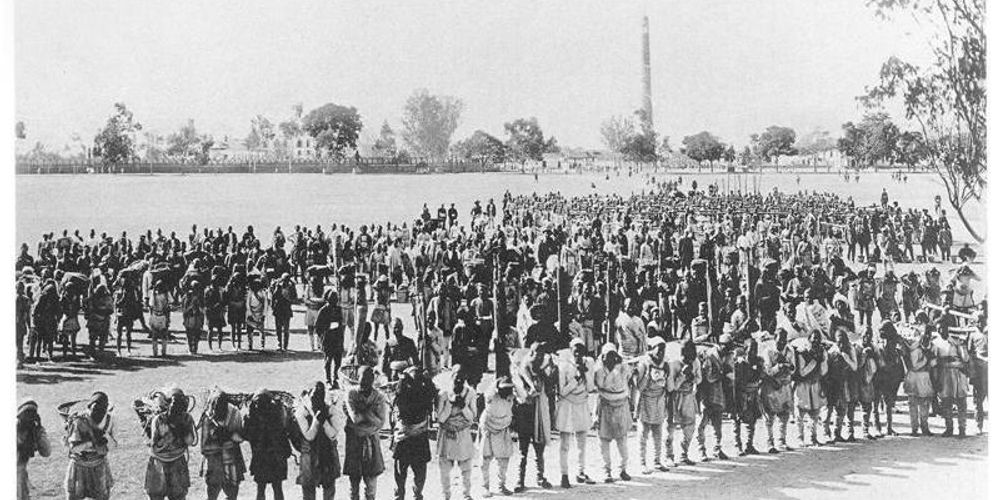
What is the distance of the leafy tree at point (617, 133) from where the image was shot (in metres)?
51.6

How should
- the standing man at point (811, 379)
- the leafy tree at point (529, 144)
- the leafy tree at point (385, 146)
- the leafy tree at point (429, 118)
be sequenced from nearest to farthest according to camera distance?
the standing man at point (811, 379), the leafy tree at point (429, 118), the leafy tree at point (529, 144), the leafy tree at point (385, 146)

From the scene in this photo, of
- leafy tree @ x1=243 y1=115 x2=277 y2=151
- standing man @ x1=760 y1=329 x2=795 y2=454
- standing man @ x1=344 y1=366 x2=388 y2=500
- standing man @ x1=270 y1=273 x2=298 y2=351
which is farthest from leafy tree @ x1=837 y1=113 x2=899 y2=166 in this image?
leafy tree @ x1=243 y1=115 x2=277 y2=151

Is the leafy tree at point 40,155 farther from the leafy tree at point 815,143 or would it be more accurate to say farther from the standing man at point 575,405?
the leafy tree at point 815,143

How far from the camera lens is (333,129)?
3619 centimetres

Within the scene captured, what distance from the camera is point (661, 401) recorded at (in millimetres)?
8547

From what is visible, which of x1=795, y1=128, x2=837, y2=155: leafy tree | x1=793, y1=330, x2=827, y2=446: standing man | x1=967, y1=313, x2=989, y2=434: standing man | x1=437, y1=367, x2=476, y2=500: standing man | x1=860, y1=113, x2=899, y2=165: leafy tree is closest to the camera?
x1=437, y1=367, x2=476, y2=500: standing man

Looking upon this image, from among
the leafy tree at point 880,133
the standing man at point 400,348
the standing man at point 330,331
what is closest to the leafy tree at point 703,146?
the leafy tree at point 880,133

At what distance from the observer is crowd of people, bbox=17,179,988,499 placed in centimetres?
729

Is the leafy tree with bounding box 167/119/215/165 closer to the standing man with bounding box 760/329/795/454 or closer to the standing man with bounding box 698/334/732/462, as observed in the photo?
the standing man with bounding box 698/334/732/462

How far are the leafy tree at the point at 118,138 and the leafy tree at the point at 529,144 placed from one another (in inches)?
510

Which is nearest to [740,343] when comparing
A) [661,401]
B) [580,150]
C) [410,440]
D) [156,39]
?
[661,401]

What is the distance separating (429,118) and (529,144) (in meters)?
10.0

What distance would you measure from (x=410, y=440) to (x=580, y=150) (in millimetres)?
42619

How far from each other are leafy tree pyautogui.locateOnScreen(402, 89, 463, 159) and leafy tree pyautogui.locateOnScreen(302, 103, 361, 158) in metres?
2.06
